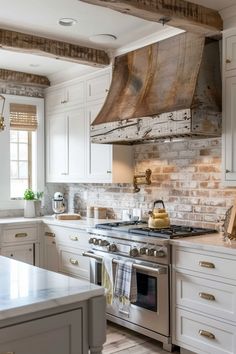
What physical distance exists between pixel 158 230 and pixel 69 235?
1.28 metres

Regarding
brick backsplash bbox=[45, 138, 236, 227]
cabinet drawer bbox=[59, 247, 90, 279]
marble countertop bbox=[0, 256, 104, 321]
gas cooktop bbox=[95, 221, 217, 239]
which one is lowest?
cabinet drawer bbox=[59, 247, 90, 279]

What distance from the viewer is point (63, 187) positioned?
5801 mm

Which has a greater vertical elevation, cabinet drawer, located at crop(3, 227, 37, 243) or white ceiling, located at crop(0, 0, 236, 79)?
white ceiling, located at crop(0, 0, 236, 79)

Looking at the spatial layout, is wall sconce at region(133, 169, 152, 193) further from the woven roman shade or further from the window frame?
the woven roman shade

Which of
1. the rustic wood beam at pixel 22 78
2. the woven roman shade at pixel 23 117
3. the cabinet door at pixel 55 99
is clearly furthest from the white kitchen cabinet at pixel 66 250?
the rustic wood beam at pixel 22 78

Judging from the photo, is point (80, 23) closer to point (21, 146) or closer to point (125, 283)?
point (125, 283)

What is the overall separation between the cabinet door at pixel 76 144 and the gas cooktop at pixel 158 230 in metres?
1.01

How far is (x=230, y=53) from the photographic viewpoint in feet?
10.8

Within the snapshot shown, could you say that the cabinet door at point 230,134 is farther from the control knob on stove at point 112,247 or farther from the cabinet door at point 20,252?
the cabinet door at point 20,252

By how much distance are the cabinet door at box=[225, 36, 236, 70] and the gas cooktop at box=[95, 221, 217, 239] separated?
1343 millimetres

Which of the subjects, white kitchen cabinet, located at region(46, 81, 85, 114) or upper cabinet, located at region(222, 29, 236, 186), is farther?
white kitchen cabinet, located at region(46, 81, 85, 114)

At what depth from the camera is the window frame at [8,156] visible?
5.38 metres

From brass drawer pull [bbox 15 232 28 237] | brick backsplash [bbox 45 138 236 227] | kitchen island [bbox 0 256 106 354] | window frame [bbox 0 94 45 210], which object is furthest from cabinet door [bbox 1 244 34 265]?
kitchen island [bbox 0 256 106 354]

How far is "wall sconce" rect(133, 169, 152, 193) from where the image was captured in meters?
4.36
